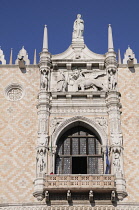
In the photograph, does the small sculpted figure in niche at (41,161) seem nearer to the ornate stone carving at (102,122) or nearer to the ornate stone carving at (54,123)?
the ornate stone carving at (54,123)

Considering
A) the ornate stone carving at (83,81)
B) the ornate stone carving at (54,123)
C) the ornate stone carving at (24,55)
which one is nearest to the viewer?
the ornate stone carving at (54,123)

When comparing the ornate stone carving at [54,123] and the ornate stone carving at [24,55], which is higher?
the ornate stone carving at [24,55]

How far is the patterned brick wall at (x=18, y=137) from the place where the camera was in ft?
61.1

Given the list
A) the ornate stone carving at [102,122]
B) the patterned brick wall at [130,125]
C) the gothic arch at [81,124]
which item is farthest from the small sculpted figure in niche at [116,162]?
the ornate stone carving at [102,122]

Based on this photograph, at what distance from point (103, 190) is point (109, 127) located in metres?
3.28

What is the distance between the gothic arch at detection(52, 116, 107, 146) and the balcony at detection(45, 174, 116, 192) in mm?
1864

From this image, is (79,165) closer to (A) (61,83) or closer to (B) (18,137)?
(B) (18,137)

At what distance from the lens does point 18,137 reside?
65.5 feet

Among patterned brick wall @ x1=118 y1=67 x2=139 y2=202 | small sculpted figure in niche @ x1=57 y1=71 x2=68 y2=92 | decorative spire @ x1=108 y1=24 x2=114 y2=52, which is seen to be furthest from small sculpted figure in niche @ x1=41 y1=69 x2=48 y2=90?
patterned brick wall @ x1=118 y1=67 x2=139 y2=202

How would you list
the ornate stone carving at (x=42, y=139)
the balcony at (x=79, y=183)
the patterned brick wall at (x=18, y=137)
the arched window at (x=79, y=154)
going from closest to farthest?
1. the balcony at (x=79, y=183)
2. the patterned brick wall at (x=18, y=137)
3. the ornate stone carving at (x=42, y=139)
4. the arched window at (x=79, y=154)

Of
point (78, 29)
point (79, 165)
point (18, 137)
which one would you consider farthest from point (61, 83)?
point (79, 165)

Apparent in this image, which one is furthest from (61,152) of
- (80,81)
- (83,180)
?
(80,81)

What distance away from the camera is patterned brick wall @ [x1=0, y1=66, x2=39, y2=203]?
1862cm

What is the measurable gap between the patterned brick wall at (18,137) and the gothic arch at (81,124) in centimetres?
104
